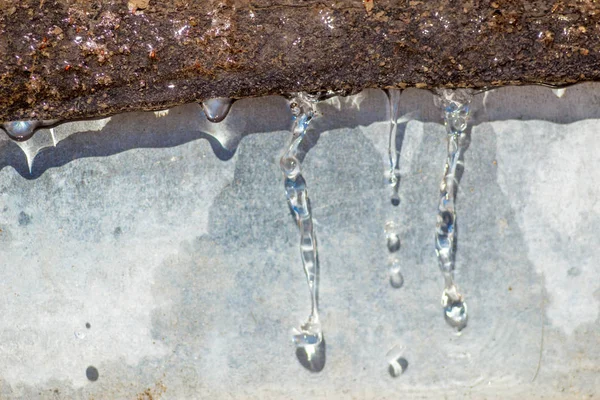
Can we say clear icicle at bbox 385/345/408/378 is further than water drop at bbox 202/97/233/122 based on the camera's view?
Yes

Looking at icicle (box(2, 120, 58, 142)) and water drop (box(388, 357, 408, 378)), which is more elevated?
icicle (box(2, 120, 58, 142))

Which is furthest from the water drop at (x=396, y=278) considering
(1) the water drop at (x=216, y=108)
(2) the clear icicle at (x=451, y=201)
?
(1) the water drop at (x=216, y=108)

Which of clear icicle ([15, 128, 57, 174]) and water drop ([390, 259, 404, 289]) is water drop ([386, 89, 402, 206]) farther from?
clear icicle ([15, 128, 57, 174])

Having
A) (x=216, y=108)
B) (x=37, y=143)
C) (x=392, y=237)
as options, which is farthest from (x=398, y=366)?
(x=37, y=143)

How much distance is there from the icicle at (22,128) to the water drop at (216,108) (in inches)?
19.8

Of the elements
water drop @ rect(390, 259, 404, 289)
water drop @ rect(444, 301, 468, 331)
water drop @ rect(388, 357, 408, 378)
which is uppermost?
water drop @ rect(390, 259, 404, 289)

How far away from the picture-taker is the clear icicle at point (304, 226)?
1784mm

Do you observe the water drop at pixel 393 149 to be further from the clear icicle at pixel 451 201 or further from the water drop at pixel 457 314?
the water drop at pixel 457 314

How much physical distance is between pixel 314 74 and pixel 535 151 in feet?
2.55

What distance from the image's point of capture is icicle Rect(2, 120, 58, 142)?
70.6 inches

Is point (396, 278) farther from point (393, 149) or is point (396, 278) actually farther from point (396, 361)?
point (393, 149)

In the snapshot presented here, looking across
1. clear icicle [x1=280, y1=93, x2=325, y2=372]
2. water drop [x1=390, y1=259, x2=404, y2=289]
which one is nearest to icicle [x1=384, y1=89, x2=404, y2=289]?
water drop [x1=390, y1=259, x2=404, y2=289]

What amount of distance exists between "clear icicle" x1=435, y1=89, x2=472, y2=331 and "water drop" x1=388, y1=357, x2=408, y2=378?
0.67 ft

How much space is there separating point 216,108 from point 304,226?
1.58ft
